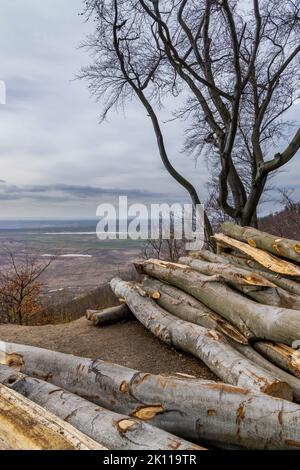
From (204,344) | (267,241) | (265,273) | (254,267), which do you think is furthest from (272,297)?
(267,241)

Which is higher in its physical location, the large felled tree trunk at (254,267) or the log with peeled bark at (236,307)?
the large felled tree trunk at (254,267)

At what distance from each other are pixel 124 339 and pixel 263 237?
2.81m

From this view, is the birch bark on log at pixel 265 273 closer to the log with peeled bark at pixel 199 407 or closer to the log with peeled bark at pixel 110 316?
the log with peeled bark at pixel 110 316

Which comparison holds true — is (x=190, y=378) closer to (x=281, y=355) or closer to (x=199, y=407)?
(x=199, y=407)

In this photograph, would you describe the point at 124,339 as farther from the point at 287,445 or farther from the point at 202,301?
the point at 287,445

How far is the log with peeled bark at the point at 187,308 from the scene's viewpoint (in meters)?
4.40

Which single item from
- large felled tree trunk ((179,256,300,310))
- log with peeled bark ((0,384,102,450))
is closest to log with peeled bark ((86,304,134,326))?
large felled tree trunk ((179,256,300,310))

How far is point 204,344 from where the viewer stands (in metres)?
4.12

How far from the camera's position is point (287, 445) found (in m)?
2.29

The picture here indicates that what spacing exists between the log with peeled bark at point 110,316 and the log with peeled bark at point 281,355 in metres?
2.35

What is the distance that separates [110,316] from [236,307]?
86.3 inches

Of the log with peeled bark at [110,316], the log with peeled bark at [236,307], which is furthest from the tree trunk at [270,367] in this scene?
the log with peeled bark at [110,316]

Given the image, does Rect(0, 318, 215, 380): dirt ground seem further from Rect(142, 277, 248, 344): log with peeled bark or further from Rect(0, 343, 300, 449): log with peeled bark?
Rect(0, 343, 300, 449): log with peeled bark
